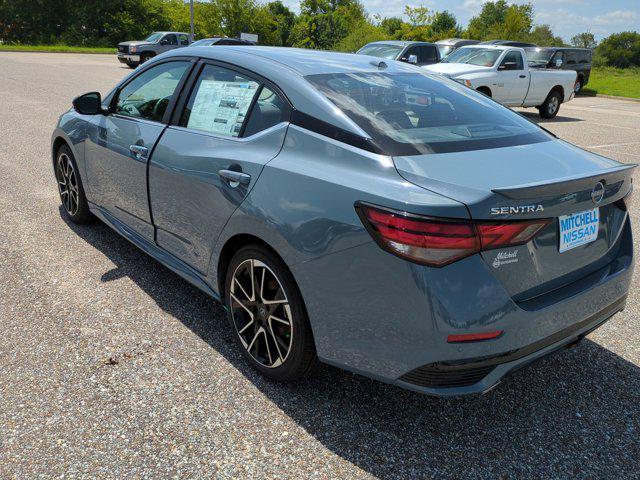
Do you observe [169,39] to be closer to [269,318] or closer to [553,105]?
[553,105]

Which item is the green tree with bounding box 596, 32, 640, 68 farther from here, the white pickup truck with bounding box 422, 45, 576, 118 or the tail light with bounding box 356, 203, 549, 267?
the tail light with bounding box 356, 203, 549, 267

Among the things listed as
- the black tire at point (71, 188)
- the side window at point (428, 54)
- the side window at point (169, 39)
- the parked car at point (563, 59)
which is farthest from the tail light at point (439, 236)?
the side window at point (169, 39)

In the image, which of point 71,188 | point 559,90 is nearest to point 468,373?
point 71,188

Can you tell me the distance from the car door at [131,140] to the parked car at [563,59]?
1719cm

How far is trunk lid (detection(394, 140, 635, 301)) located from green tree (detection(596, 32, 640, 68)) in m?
70.8

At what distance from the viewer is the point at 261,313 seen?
285cm

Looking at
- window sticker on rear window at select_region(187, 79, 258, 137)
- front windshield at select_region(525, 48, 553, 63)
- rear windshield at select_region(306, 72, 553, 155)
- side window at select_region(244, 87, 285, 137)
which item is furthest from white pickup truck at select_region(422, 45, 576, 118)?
side window at select_region(244, 87, 285, 137)

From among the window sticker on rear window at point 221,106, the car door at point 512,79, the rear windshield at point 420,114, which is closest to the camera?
the rear windshield at point 420,114

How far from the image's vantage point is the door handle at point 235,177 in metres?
2.73

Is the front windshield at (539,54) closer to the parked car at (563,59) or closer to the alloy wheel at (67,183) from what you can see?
the parked car at (563,59)

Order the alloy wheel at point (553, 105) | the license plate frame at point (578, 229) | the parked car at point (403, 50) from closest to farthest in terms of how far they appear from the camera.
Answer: the license plate frame at point (578, 229) → the alloy wheel at point (553, 105) → the parked car at point (403, 50)

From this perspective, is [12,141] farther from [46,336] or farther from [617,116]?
[617,116]

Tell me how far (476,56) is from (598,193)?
43.1 ft

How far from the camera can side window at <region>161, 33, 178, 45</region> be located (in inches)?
1126
